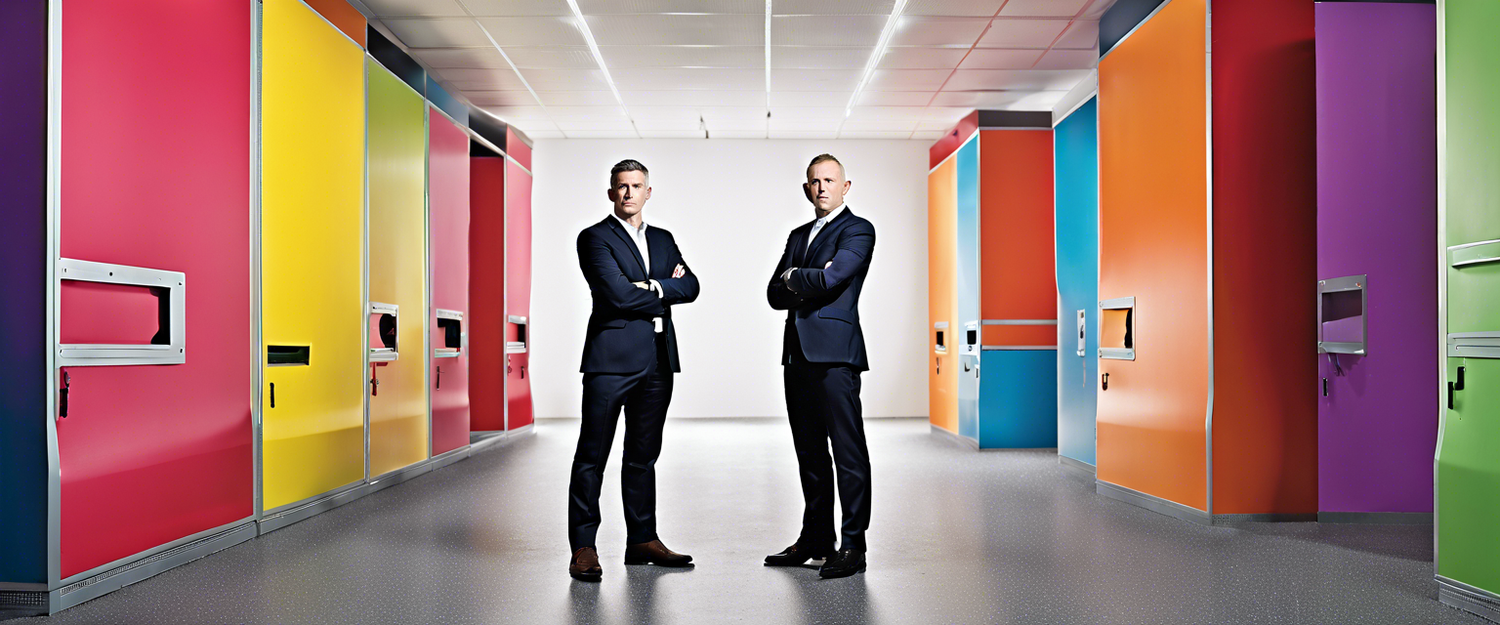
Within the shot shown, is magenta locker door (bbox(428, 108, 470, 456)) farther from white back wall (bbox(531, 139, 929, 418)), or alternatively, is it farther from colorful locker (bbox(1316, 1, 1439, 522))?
colorful locker (bbox(1316, 1, 1439, 522))

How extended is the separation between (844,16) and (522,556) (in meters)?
4.20

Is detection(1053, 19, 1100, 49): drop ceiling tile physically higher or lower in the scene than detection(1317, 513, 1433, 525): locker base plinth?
higher

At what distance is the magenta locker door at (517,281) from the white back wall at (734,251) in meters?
1.38

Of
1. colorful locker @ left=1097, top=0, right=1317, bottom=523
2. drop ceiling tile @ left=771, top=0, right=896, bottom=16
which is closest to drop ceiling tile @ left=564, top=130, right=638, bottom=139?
drop ceiling tile @ left=771, top=0, right=896, bottom=16

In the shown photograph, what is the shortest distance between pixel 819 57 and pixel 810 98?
4.61 ft

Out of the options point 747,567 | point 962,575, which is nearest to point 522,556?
point 747,567

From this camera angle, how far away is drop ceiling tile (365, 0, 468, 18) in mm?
5957

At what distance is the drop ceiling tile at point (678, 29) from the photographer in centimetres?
630

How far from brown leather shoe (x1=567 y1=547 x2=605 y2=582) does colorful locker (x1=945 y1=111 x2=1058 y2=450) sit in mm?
5061

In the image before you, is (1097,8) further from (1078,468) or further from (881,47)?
(1078,468)

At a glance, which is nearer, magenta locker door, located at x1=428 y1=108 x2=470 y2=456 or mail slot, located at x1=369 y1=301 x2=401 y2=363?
mail slot, located at x1=369 y1=301 x2=401 y2=363

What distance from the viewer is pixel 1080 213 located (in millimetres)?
6781

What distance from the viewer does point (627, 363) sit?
3.42 metres

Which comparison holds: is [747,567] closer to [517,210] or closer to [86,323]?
[86,323]
